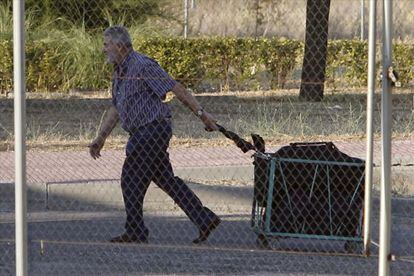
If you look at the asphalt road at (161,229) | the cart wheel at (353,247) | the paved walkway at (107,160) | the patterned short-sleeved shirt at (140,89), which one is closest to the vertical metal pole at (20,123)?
the asphalt road at (161,229)

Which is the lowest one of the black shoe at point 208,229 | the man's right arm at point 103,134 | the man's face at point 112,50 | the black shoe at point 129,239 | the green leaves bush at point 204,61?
the black shoe at point 129,239

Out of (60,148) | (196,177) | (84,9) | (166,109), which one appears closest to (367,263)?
(166,109)

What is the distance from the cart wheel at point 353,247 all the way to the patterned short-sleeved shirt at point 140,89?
5.04 ft

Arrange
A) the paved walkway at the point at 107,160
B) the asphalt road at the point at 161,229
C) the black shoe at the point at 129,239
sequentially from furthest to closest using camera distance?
the paved walkway at the point at 107,160
the black shoe at the point at 129,239
the asphalt road at the point at 161,229

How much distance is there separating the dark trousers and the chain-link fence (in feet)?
0.03

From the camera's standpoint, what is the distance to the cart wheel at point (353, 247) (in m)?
7.99

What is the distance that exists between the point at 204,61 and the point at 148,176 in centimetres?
993

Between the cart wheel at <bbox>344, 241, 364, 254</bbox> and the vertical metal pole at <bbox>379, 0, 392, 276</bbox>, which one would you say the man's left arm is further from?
the vertical metal pole at <bbox>379, 0, 392, 276</bbox>

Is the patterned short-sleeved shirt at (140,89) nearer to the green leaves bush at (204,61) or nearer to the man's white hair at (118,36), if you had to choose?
the man's white hair at (118,36)

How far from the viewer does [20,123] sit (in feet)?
20.0

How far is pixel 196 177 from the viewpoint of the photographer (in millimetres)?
10586

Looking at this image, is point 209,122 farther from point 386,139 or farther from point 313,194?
point 386,139

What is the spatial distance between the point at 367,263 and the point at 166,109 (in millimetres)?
1744

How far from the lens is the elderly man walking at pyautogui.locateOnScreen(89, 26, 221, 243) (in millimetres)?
8062
